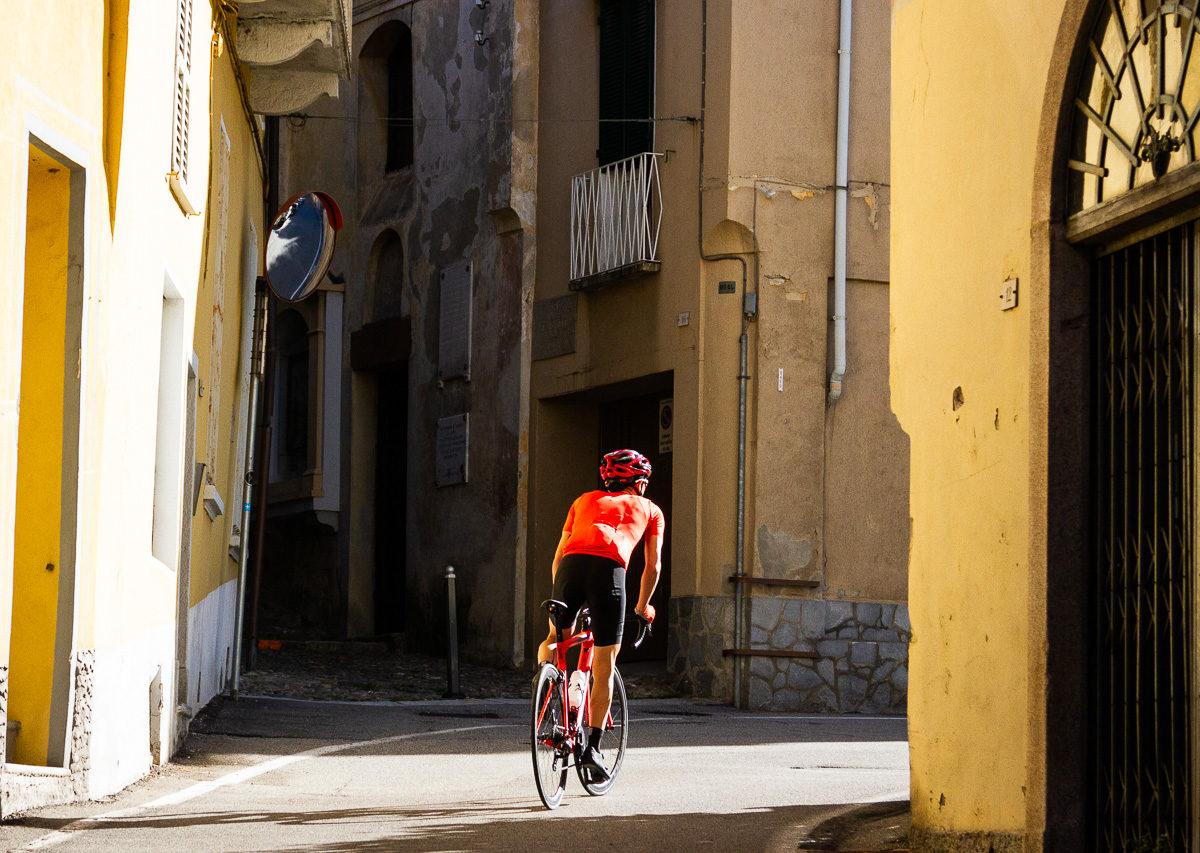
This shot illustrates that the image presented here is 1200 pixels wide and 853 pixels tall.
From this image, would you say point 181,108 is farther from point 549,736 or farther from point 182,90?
point 549,736

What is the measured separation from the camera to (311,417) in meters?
25.0

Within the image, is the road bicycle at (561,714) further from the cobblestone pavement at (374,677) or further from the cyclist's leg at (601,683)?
the cobblestone pavement at (374,677)

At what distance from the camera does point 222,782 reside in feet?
31.2

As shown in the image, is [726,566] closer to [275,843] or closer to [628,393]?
[628,393]

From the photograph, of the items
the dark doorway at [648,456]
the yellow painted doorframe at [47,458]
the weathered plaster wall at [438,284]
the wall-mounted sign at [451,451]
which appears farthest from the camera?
the wall-mounted sign at [451,451]

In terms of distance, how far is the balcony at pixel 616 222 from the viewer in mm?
18172

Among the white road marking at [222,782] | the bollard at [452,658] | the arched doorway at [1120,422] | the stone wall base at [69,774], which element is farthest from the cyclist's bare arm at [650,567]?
the bollard at [452,658]

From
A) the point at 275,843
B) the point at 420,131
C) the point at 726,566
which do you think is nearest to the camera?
the point at 275,843

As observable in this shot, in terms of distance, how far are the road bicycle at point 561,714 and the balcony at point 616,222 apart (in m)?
9.31

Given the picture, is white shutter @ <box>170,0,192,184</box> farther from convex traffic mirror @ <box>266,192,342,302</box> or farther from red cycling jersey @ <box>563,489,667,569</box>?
red cycling jersey @ <box>563,489,667,569</box>

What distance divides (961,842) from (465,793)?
3024mm

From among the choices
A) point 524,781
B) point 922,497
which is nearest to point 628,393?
point 524,781

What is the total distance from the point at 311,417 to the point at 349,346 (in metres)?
1.23

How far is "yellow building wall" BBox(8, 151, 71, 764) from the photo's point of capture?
7875 millimetres
